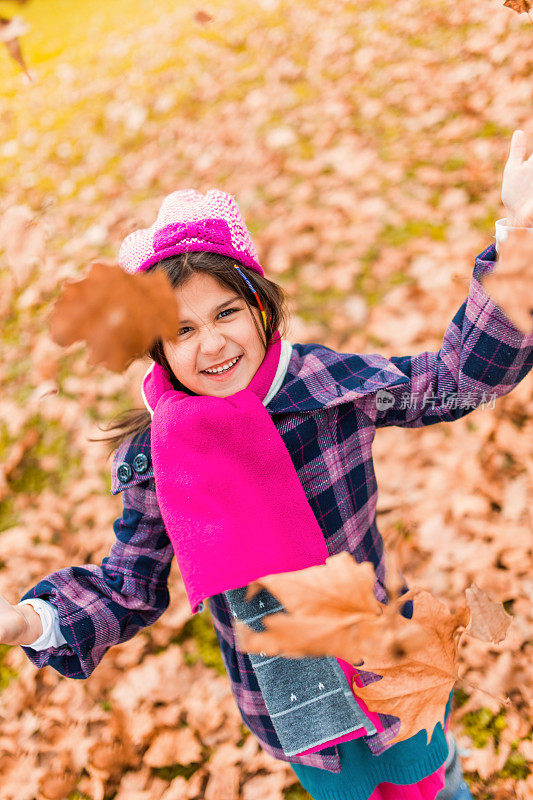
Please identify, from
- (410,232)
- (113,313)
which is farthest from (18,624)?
(410,232)

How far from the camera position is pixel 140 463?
1.32 metres

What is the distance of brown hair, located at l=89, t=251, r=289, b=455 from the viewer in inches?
Result: 45.7

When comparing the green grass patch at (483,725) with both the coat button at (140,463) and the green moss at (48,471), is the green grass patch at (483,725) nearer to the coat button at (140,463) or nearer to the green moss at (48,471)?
the coat button at (140,463)

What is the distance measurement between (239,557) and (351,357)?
53cm

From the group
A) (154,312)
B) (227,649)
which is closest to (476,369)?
(154,312)

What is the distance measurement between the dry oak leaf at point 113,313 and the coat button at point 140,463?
603 mm

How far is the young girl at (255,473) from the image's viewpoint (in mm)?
1139

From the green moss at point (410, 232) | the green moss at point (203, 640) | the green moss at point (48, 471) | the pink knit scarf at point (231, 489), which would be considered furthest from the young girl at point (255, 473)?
the green moss at point (410, 232)

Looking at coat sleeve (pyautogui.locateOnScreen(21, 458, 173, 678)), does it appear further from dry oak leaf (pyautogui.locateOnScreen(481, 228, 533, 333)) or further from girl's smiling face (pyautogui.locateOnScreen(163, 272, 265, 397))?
dry oak leaf (pyautogui.locateOnScreen(481, 228, 533, 333))

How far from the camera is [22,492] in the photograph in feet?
8.63

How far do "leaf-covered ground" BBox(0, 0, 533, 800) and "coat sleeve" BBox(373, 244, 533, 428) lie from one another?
0.97m

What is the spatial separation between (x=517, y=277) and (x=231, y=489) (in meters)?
0.64

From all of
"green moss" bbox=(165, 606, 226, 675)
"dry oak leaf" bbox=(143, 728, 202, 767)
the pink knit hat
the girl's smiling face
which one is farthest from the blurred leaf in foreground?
"dry oak leaf" bbox=(143, 728, 202, 767)

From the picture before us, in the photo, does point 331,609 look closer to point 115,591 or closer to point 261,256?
point 115,591
